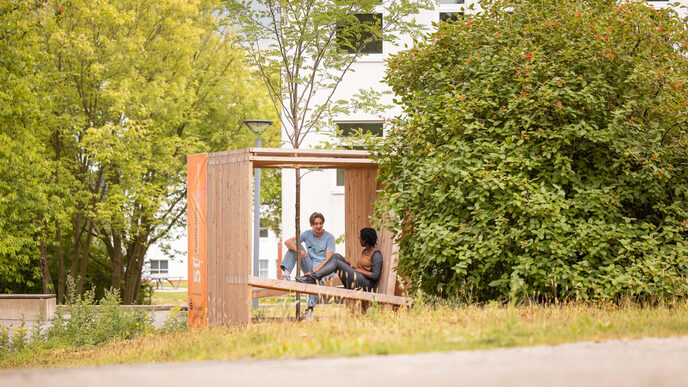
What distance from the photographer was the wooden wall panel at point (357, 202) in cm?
1296

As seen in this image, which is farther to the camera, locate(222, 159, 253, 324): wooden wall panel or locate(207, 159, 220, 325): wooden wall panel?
locate(207, 159, 220, 325): wooden wall panel

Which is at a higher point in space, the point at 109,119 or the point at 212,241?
the point at 109,119

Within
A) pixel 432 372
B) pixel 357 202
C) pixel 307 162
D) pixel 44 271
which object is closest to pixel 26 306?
pixel 44 271

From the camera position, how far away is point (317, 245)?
41.7 feet

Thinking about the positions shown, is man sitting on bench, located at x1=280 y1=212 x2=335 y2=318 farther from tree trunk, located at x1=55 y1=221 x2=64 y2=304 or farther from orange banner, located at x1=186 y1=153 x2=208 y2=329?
tree trunk, located at x1=55 y1=221 x2=64 y2=304

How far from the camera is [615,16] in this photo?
372 inches

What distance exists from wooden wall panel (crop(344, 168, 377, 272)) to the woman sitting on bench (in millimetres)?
1550

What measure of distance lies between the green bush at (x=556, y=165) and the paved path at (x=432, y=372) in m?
3.72

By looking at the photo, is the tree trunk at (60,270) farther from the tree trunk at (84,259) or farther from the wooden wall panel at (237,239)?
the wooden wall panel at (237,239)

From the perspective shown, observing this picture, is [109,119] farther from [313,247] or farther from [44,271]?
[313,247]

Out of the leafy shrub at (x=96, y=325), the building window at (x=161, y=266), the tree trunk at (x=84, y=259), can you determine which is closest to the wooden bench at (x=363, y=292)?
the leafy shrub at (x=96, y=325)

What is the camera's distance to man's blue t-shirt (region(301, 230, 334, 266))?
12633 mm

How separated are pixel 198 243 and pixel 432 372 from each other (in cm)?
743

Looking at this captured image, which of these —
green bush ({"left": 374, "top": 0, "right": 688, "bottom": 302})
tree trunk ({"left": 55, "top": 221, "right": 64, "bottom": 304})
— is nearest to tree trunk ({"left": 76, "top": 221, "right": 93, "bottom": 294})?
tree trunk ({"left": 55, "top": 221, "right": 64, "bottom": 304})
